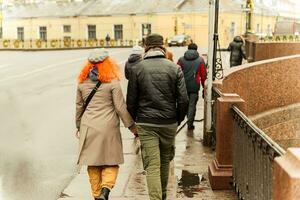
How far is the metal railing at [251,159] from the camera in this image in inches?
175

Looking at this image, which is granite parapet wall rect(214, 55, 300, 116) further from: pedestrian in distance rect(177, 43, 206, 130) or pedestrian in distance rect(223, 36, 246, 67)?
pedestrian in distance rect(223, 36, 246, 67)

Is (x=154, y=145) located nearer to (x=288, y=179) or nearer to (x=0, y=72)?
(x=288, y=179)

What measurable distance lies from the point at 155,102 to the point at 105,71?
600mm

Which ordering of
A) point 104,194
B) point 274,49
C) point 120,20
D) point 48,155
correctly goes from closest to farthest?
1. point 104,194
2. point 48,155
3. point 274,49
4. point 120,20

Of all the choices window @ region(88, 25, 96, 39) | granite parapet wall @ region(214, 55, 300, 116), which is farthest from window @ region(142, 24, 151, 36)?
granite parapet wall @ region(214, 55, 300, 116)

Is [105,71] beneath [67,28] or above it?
above

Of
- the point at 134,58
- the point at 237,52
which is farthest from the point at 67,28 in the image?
the point at 134,58

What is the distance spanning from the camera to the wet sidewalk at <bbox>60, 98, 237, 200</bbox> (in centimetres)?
642

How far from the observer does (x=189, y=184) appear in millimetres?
6891

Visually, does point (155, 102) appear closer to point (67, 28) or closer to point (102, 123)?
point (102, 123)

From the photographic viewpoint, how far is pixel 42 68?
94.9 feet

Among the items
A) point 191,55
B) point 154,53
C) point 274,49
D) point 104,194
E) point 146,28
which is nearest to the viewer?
point 154,53

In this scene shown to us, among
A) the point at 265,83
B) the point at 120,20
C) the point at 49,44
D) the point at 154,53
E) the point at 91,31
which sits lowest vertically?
the point at 49,44

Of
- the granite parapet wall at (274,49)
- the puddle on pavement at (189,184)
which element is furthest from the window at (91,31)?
the puddle on pavement at (189,184)
